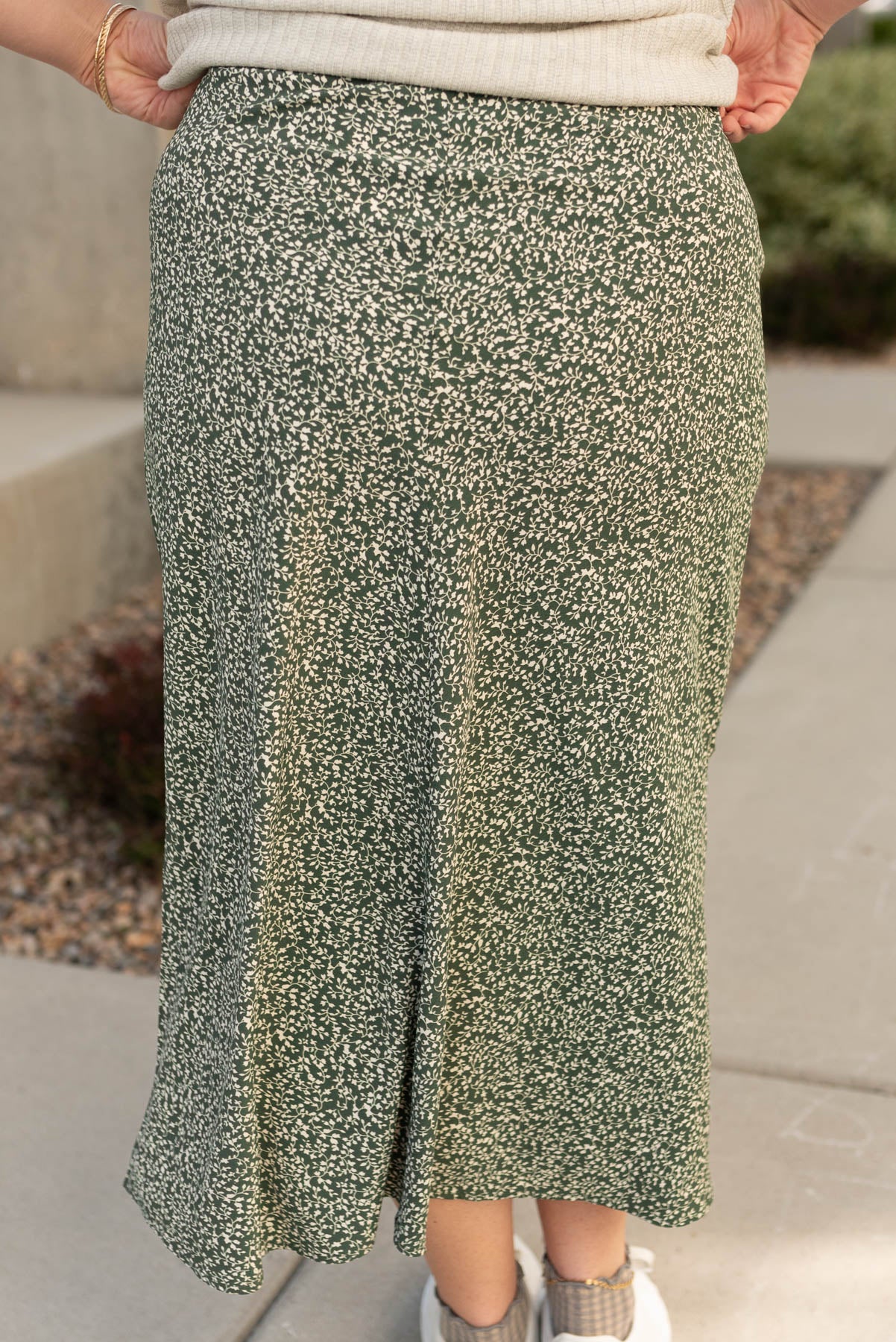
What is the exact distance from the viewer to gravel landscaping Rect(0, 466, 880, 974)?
9.29 feet

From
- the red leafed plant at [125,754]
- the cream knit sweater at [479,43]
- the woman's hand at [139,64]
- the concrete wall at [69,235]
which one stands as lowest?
the red leafed plant at [125,754]

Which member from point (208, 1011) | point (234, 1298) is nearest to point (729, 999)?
point (234, 1298)

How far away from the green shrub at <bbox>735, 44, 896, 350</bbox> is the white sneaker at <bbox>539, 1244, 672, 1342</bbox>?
705 centimetres

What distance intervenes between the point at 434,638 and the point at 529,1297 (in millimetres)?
890

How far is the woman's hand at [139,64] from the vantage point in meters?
1.41

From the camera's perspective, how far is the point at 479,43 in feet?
3.71

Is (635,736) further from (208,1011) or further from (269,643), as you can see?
(208,1011)

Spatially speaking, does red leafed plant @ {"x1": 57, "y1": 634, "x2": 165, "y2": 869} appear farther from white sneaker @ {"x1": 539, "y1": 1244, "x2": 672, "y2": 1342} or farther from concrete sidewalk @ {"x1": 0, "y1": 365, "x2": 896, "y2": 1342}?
white sneaker @ {"x1": 539, "y1": 1244, "x2": 672, "y2": 1342}

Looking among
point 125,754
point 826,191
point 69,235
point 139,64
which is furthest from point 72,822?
point 826,191

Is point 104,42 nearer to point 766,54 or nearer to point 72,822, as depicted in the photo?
point 766,54

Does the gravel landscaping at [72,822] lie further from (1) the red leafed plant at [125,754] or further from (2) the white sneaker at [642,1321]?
(2) the white sneaker at [642,1321]

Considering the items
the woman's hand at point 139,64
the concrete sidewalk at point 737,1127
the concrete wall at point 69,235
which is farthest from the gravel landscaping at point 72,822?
the woman's hand at point 139,64

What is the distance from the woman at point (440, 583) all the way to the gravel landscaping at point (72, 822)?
4.38ft

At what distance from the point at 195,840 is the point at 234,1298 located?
81 centimetres
